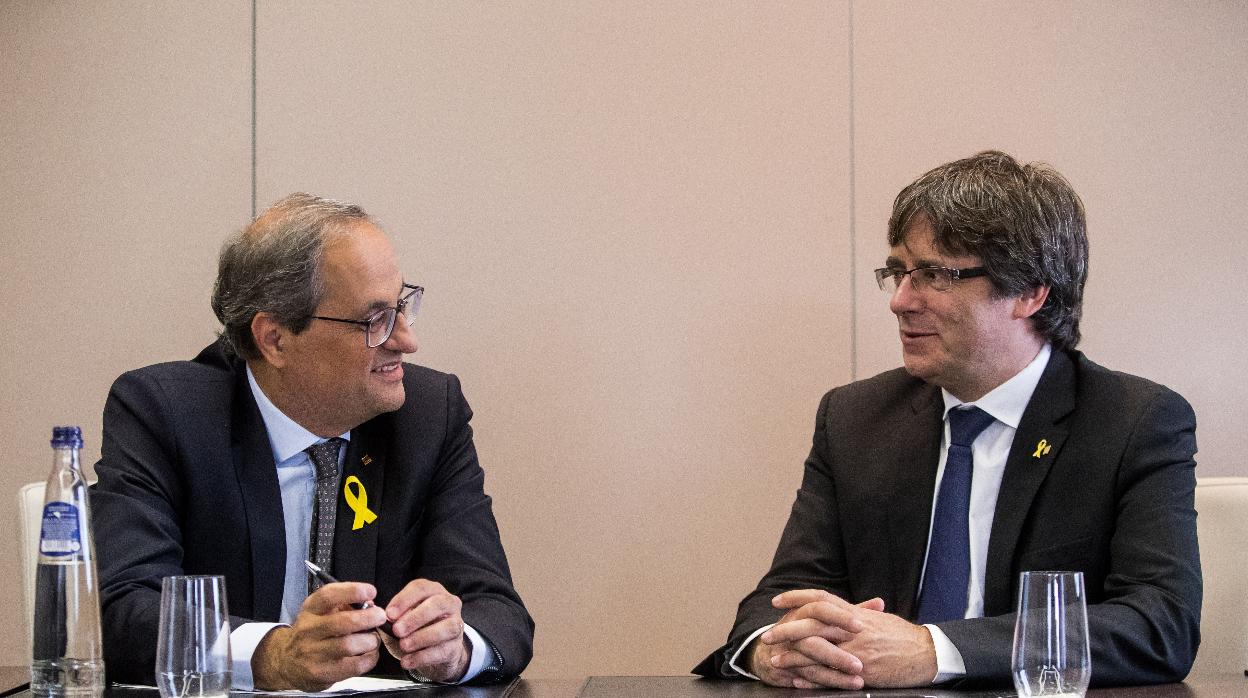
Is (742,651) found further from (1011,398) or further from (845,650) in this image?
(1011,398)

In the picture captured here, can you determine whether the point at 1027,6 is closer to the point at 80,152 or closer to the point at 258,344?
the point at 258,344

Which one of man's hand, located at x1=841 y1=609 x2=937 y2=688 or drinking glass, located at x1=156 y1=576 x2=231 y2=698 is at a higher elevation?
drinking glass, located at x1=156 y1=576 x2=231 y2=698

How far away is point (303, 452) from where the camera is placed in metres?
2.68

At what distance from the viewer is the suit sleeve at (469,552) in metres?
2.38

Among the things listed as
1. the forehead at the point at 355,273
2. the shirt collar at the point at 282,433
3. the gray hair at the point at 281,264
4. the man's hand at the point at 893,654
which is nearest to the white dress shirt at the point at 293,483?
the shirt collar at the point at 282,433

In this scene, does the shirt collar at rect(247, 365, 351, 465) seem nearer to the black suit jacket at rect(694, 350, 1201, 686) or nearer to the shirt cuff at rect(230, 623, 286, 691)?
the shirt cuff at rect(230, 623, 286, 691)

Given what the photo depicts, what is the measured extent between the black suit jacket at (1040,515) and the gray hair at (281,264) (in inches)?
40.8

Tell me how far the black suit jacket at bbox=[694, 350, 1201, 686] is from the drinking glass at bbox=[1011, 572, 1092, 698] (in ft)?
1.37

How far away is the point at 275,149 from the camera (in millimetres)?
3398

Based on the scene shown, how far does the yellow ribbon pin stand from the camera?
103 inches

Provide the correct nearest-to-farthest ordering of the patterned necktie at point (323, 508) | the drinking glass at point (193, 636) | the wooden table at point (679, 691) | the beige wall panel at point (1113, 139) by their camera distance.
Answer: the drinking glass at point (193, 636) < the wooden table at point (679, 691) < the patterned necktie at point (323, 508) < the beige wall panel at point (1113, 139)

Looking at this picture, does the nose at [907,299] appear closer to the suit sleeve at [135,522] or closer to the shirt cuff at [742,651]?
the shirt cuff at [742,651]

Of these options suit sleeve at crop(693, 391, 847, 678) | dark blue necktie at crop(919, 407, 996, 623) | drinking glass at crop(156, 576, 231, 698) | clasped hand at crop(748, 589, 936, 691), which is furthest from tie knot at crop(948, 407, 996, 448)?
drinking glass at crop(156, 576, 231, 698)

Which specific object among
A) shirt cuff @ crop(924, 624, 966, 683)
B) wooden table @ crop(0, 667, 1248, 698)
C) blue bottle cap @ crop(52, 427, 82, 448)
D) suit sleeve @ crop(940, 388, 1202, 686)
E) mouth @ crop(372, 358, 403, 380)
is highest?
mouth @ crop(372, 358, 403, 380)
